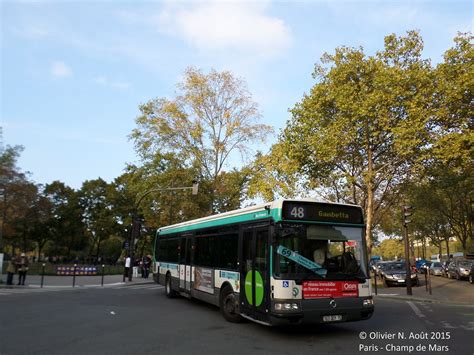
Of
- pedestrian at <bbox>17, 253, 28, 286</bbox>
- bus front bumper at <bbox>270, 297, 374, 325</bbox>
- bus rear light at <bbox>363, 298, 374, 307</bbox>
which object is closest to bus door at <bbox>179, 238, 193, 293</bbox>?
bus front bumper at <bbox>270, 297, 374, 325</bbox>

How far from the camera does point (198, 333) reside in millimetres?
9109

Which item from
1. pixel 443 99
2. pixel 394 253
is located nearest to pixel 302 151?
pixel 443 99

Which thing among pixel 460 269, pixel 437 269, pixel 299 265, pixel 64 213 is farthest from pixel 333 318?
pixel 64 213

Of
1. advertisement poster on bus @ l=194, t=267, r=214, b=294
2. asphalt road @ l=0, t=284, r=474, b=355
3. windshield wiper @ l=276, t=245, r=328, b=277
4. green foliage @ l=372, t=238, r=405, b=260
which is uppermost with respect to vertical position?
green foliage @ l=372, t=238, r=405, b=260

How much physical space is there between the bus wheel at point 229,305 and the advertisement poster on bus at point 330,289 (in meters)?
2.48

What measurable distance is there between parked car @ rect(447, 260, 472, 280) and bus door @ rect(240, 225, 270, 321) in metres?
28.4

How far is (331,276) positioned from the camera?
28.3ft

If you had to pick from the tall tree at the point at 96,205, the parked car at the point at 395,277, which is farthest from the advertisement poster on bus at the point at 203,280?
the tall tree at the point at 96,205

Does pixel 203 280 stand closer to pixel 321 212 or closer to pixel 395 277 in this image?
pixel 321 212

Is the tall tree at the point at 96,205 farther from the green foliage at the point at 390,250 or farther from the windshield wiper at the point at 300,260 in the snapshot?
the green foliage at the point at 390,250

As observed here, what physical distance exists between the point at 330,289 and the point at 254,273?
1.78 meters

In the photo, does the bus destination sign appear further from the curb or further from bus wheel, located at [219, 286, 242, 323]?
the curb

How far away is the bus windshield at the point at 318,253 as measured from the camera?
847 centimetres

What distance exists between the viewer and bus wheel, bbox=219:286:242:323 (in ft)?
34.2
